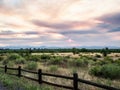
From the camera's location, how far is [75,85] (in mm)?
13672

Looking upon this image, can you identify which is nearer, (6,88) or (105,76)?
(6,88)

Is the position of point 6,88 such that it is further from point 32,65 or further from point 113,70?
point 32,65

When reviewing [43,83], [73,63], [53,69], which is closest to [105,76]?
[53,69]

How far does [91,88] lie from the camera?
16.5 m

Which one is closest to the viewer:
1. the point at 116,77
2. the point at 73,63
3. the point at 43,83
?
the point at 43,83

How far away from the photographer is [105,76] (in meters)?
24.3

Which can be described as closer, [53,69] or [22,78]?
[22,78]

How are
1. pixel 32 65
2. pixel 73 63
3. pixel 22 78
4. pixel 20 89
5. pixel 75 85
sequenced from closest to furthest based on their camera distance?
pixel 75 85, pixel 20 89, pixel 22 78, pixel 32 65, pixel 73 63

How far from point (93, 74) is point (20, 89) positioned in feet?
39.1

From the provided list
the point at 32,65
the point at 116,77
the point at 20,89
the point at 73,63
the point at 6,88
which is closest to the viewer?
the point at 20,89

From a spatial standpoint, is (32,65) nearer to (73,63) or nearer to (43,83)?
(73,63)

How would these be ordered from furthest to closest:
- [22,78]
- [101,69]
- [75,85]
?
[101,69], [22,78], [75,85]

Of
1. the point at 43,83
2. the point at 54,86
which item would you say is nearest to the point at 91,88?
the point at 54,86

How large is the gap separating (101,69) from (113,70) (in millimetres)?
1891
